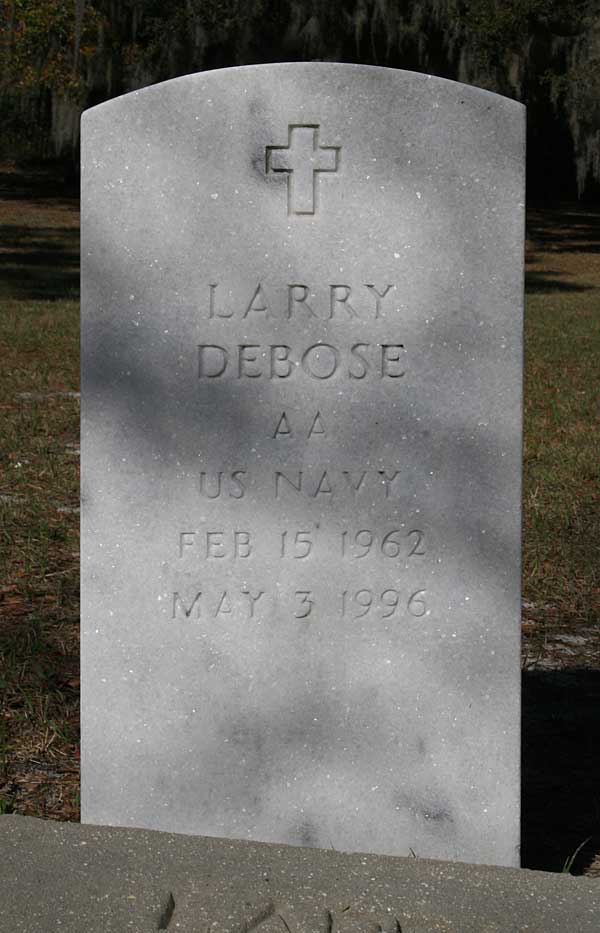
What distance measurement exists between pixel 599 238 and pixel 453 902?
2439cm

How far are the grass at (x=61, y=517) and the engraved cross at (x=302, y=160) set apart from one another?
151 centimetres

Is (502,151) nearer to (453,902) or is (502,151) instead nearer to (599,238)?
(453,902)

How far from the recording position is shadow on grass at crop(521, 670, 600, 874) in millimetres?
3135

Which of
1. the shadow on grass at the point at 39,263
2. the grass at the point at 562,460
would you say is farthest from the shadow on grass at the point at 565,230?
the shadow on grass at the point at 39,263

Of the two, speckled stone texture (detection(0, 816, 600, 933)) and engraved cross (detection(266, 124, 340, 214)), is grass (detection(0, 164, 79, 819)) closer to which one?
speckled stone texture (detection(0, 816, 600, 933))

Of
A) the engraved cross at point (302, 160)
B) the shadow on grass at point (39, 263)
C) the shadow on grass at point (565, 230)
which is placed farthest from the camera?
the shadow on grass at point (565, 230)

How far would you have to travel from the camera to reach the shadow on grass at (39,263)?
1522 cm

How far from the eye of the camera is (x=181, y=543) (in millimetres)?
2729

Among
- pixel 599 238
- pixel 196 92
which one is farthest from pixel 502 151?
pixel 599 238

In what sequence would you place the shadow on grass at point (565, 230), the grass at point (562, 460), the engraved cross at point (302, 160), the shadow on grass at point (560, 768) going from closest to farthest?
the engraved cross at point (302, 160) → the shadow on grass at point (560, 768) → the grass at point (562, 460) → the shadow on grass at point (565, 230)

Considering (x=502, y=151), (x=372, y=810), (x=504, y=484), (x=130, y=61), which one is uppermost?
(x=130, y=61)

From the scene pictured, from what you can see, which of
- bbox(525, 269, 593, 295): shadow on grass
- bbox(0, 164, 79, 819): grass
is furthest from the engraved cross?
bbox(525, 269, 593, 295): shadow on grass

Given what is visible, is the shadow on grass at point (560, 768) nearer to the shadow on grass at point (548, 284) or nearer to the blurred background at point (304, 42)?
the shadow on grass at point (548, 284)

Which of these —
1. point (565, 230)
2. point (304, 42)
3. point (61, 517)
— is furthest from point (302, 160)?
point (565, 230)
